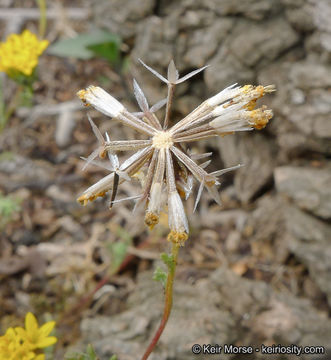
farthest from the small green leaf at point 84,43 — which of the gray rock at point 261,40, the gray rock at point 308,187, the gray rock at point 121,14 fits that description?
the gray rock at point 308,187

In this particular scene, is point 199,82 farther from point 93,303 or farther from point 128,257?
point 93,303

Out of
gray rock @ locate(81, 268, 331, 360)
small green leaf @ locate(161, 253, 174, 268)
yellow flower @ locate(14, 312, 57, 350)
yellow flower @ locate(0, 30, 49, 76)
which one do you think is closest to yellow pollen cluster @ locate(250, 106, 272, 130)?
small green leaf @ locate(161, 253, 174, 268)

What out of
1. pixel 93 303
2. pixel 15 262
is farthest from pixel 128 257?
pixel 15 262

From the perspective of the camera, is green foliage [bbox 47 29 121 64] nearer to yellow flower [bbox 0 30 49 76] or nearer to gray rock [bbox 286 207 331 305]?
yellow flower [bbox 0 30 49 76]

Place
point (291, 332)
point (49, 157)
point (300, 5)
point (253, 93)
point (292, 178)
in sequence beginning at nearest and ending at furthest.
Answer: point (253, 93), point (291, 332), point (300, 5), point (292, 178), point (49, 157)

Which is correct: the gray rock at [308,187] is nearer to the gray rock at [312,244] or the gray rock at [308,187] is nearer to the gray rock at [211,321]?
the gray rock at [312,244]

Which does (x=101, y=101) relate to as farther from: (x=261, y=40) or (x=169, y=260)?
(x=261, y=40)
